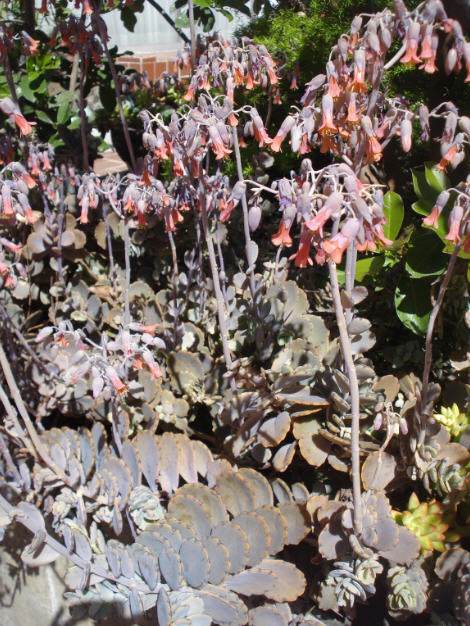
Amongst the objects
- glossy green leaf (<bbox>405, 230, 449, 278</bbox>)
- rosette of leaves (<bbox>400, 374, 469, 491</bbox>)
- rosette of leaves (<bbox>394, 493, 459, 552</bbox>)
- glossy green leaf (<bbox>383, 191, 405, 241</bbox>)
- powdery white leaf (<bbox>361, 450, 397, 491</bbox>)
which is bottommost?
rosette of leaves (<bbox>394, 493, 459, 552</bbox>)

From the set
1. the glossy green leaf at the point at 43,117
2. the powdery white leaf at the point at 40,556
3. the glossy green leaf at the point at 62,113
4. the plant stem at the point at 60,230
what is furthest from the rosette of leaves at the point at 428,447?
the glossy green leaf at the point at 43,117

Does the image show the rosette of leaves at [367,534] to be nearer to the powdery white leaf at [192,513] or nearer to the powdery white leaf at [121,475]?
the powdery white leaf at [192,513]

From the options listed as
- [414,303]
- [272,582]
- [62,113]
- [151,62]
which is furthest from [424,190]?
[151,62]

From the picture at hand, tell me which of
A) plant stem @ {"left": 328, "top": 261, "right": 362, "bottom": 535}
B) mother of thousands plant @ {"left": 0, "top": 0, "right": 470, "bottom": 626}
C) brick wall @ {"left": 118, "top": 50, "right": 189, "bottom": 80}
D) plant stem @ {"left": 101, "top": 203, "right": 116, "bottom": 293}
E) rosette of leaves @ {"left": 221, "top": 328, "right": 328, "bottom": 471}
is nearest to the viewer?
plant stem @ {"left": 328, "top": 261, "right": 362, "bottom": 535}

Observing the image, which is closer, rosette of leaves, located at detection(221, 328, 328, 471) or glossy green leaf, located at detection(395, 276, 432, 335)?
rosette of leaves, located at detection(221, 328, 328, 471)

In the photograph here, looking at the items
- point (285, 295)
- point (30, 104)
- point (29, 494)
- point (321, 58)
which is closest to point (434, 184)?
point (285, 295)

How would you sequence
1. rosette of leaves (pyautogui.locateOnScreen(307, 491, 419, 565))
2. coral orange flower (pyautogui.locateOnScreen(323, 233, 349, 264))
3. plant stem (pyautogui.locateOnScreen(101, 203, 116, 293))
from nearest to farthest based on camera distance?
1. coral orange flower (pyautogui.locateOnScreen(323, 233, 349, 264))
2. rosette of leaves (pyautogui.locateOnScreen(307, 491, 419, 565))
3. plant stem (pyautogui.locateOnScreen(101, 203, 116, 293))

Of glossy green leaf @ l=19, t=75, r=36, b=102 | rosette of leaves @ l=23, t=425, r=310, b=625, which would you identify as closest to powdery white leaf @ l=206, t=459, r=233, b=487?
rosette of leaves @ l=23, t=425, r=310, b=625

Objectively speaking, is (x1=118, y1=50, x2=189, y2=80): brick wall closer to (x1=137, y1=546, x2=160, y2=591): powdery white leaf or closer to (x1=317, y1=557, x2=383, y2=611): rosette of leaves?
(x1=137, y1=546, x2=160, y2=591): powdery white leaf
